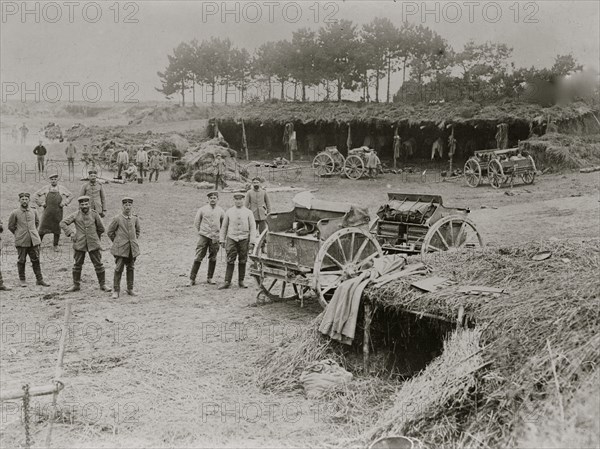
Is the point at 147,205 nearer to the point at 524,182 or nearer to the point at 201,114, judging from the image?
the point at 524,182

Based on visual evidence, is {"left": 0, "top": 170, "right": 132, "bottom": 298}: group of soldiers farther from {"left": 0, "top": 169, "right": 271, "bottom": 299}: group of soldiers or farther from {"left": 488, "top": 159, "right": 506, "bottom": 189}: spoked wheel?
{"left": 488, "top": 159, "right": 506, "bottom": 189}: spoked wheel

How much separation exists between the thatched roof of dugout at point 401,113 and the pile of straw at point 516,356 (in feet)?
68.9

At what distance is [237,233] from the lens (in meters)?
10.1

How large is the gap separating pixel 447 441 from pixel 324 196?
16.2 meters

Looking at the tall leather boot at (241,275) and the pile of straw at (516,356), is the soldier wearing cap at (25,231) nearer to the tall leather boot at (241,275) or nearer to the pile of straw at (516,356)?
the tall leather boot at (241,275)

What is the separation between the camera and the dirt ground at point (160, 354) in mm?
5559

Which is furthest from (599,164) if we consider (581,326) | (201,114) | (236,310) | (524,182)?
(201,114)

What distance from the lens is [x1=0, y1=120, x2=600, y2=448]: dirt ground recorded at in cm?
556

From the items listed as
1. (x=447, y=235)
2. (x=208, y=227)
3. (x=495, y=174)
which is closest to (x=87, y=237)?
(x=208, y=227)

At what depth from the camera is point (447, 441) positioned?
16.1 feet

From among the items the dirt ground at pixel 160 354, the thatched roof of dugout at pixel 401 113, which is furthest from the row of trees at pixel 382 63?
the dirt ground at pixel 160 354

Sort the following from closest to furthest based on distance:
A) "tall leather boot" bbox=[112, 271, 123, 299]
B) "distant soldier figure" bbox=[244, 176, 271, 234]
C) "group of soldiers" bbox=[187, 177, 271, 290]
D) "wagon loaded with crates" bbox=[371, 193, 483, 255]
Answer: "wagon loaded with crates" bbox=[371, 193, 483, 255], "tall leather boot" bbox=[112, 271, 123, 299], "group of soldiers" bbox=[187, 177, 271, 290], "distant soldier figure" bbox=[244, 176, 271, 234]

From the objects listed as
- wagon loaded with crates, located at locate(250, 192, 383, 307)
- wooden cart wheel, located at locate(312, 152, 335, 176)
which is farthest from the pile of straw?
wooden cart wheel, located at locate(312, 152, 335, 176)

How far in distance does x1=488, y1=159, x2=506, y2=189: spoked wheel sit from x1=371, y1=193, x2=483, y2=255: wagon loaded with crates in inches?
476
